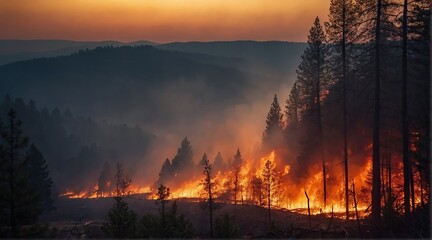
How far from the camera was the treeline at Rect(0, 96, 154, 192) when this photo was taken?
13338cm

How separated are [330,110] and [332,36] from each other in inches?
950

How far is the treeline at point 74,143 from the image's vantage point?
133 m

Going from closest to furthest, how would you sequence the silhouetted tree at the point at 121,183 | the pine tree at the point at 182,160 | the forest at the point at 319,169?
the forest at the point at 319,169 < the silhouetted tree at the point at 121,183 < the pine tree at the point at 182,160

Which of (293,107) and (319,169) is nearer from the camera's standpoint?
(319,169)

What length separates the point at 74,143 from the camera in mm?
163375

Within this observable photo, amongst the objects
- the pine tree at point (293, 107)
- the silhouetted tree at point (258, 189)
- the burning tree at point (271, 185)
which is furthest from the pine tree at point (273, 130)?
the burning tree at point (271, 185)

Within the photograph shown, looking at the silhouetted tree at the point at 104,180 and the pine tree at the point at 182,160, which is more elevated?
the pine tree at the point at 182,160

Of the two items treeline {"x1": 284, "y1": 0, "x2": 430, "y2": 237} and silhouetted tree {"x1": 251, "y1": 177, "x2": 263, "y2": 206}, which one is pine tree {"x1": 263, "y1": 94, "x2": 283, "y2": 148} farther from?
treeline {"x1": 284, "y1": 0, "x2": 430, "y2": 237}

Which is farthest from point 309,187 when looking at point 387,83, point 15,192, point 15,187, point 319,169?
point 15,192

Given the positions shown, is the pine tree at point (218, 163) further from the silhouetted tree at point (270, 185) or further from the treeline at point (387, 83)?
the treeline at point (387, 83)

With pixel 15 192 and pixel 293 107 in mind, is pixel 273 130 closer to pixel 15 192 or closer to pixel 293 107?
pixel 293 107

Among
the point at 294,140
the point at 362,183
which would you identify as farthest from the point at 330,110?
the point at 294,140

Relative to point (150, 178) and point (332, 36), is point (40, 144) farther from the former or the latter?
point (332, 36)

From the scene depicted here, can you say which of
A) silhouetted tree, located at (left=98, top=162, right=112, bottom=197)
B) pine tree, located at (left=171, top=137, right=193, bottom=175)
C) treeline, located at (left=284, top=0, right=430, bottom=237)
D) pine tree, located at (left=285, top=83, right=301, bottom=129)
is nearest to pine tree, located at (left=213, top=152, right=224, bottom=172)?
pine tree, located at (left=171, top=137, right=193, bottom=175)
